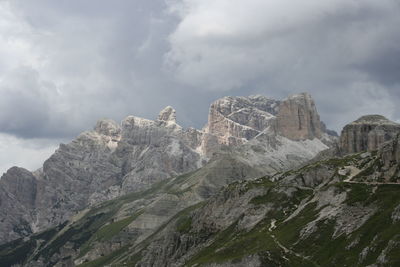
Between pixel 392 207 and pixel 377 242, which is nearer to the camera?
pixel 377 242

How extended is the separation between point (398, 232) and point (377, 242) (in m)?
7.59

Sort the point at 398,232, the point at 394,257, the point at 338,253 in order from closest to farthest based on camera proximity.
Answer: the point at 394,257 → the point at 398,232 → the point at 338,253

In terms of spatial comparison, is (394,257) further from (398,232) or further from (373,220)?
(373,220)

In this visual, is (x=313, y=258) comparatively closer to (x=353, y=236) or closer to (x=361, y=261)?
(x=353, y=236)

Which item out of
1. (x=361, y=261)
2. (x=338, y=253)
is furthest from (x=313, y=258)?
(x=361, y=261)

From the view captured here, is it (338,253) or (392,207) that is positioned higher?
(392,207)

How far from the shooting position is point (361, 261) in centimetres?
17150

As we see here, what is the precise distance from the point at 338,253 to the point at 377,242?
58.8 feet

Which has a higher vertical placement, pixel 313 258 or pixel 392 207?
pixel 392 207

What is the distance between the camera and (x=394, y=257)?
156m

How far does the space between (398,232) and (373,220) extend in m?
28.9

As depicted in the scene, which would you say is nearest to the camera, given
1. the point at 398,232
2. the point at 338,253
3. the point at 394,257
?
the point at 394,257

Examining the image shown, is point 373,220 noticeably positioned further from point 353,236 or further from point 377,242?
point 377,242

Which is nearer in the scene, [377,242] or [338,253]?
[377,242]
